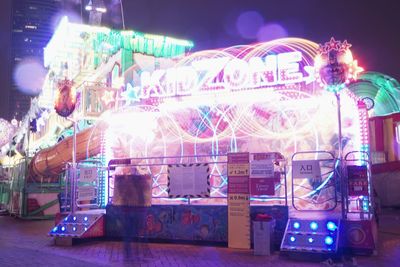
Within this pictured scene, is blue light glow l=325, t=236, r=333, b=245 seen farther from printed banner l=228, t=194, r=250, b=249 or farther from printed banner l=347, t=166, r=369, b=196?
printed banner l=228, t=194, r=250, b=249

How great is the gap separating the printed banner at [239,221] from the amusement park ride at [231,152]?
0.02m

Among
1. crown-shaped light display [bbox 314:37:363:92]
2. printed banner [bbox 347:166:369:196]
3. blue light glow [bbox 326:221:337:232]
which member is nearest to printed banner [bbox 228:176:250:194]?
blue light glow [bbox 326:221:337:232]

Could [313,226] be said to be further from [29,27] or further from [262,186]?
[29,27]

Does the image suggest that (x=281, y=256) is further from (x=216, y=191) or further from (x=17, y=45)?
(x=17, y=45)

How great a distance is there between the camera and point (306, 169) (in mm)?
10039

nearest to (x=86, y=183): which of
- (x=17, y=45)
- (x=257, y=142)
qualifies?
(x=257, y=142)

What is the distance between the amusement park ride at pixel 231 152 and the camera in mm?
9961

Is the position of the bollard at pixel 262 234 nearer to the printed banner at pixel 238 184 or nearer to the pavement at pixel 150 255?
the pavement at pixel 150 255

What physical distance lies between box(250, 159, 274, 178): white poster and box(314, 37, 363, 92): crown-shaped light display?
2.21 m

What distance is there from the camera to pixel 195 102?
14.8 metres

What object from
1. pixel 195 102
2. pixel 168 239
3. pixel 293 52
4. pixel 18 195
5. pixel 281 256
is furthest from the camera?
pixel 18 195

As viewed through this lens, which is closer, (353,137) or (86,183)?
(353,137)

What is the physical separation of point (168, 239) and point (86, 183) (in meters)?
3.61

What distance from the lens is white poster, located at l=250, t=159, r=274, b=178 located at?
1039 centimetres
